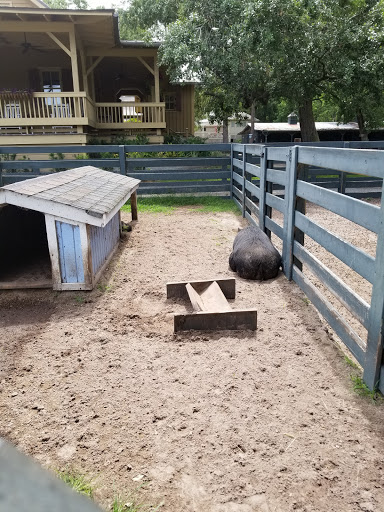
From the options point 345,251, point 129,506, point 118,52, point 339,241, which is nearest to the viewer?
point 129,506

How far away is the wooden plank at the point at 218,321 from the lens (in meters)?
3.62

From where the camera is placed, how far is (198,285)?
4383 millimetres

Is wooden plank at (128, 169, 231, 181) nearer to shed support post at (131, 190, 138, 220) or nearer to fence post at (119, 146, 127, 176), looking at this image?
fence post at (119, 146, 127, 176)

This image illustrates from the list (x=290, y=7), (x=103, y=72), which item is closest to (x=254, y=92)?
(x=290, y=7)

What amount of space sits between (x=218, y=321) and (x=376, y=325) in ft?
4.61

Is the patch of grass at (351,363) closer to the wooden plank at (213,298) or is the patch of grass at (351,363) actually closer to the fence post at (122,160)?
the wooden plank at (213,298)

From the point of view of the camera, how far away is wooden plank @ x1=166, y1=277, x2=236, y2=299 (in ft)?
14.4

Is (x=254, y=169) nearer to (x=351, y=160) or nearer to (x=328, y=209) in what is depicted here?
(x=328, y=209)

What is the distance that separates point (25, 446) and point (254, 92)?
15801 millimetres

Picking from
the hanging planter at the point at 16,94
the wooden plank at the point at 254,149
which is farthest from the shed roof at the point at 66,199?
the hanging planter at the point at 16,94

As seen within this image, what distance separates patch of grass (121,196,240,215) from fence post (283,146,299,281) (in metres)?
4.62

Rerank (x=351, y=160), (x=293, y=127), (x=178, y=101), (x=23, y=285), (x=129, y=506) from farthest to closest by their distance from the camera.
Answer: (x=293, y=127), (x=178, y=101), (x=23, y=285), (x=351, y=160), (x=129, y=506)

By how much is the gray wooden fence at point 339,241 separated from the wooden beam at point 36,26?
1068 centimetres

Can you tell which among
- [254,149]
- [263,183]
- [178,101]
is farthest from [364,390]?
[178,101]
